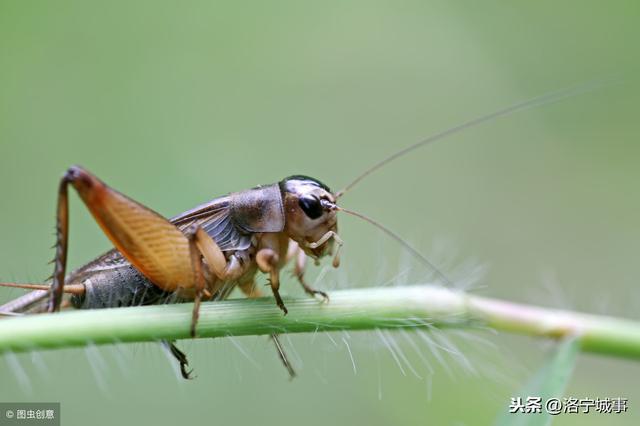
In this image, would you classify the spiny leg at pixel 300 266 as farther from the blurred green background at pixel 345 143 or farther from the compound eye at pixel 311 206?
the blurred green background at pixel 345 143

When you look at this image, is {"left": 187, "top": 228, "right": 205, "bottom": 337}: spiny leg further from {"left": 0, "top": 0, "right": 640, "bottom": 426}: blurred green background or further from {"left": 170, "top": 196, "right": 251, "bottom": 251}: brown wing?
{"left": 0, "top": 0, "right": 640, "bottom": 426}: blurred green background

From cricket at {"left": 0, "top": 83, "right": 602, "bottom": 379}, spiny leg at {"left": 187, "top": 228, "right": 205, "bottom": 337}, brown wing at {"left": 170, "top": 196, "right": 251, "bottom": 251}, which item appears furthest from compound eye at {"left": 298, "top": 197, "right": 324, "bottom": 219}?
spiny leg at {"left": 187, "top": 228, "right": 205, "bottom": 337}

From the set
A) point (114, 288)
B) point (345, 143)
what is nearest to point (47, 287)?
point (114, 288)

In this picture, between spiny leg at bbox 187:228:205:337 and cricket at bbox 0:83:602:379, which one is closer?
spiny leg at bbox 187:228:205:337

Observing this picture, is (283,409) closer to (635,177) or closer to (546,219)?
(546,219)

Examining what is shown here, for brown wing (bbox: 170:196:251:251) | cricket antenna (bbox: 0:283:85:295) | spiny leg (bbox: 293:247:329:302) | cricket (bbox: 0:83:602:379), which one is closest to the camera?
cricket (bbox: 0:83:602:379)

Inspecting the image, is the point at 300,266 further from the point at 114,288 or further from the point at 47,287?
the point at 47,287
